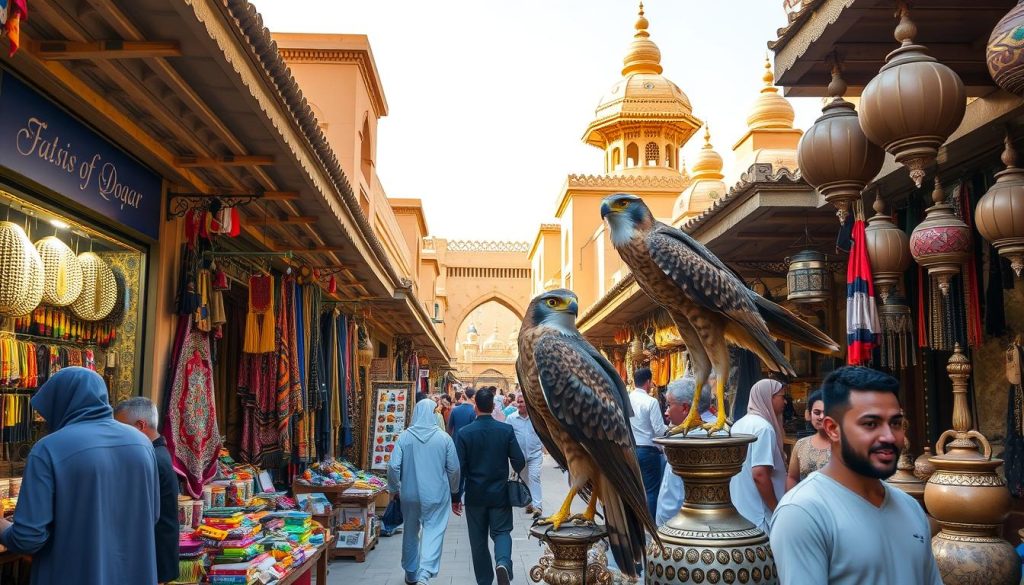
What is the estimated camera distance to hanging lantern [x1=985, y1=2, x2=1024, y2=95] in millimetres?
3270

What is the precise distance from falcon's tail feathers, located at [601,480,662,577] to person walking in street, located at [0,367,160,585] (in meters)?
2.17

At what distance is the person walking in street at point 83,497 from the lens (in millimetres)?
3488

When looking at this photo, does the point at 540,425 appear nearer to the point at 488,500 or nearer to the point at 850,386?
the point at 850,386

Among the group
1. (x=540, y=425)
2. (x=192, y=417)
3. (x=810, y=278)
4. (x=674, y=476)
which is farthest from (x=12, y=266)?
(x=810, y=278)

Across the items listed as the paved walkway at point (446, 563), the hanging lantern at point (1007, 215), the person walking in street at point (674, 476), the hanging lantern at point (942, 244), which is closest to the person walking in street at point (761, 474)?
the person walking in street at point (674, 476)

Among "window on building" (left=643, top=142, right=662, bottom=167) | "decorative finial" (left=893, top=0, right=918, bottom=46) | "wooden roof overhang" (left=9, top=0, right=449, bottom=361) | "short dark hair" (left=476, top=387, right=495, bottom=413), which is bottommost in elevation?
"short dark hair" (left=476, top=387, right=495, bottom=413)

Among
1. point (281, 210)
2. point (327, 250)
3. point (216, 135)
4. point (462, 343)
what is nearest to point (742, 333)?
point (216, 135)

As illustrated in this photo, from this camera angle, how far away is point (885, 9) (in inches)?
161

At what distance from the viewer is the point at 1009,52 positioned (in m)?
3.30

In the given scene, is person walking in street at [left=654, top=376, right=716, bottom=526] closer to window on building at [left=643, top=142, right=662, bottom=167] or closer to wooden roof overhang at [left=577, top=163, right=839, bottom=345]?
wooden roof overhang at [left=577, top=163, right=839, bottom=345]

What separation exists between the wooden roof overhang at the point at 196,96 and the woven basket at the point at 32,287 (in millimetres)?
798

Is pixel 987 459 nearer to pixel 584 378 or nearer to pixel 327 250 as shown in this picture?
pixel 584 378

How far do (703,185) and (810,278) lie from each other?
1252cm

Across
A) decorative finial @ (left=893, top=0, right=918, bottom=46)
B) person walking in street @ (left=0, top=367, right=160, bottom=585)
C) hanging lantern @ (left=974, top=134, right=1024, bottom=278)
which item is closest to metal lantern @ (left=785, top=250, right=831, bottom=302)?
hanging lantern @ (left=974, top=134, right=1024, bottom=278)
